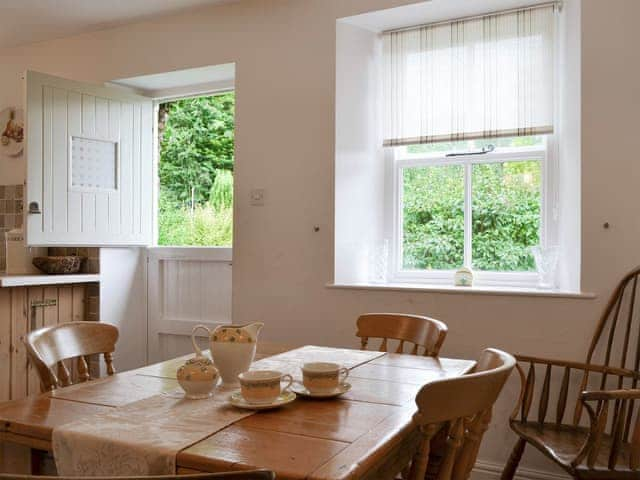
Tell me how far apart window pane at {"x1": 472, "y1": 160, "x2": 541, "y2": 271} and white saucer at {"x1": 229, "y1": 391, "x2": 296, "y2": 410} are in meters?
1.99

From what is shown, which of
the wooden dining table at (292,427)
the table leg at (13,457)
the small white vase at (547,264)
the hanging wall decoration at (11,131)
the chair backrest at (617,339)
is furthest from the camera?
the hanging wall decoration at (11,131)

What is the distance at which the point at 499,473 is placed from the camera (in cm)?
283

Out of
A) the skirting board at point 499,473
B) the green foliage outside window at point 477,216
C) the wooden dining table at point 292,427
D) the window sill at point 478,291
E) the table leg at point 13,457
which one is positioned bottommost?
the skirting board at point 499,473

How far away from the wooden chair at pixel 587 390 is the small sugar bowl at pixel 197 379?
1210mm

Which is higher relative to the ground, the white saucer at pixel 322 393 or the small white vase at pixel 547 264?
the small white vase at pixel 547 264

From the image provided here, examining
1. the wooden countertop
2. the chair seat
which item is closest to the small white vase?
the chair seat

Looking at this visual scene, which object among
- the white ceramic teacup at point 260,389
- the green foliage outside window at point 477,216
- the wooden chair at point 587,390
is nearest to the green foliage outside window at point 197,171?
the green foliage outside window at point 477,216

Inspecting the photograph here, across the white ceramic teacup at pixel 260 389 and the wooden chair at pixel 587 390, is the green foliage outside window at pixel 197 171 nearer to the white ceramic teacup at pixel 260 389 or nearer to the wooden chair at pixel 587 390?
the wooden chair at pixel 587 390

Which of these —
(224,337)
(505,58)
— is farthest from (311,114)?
(224,337)

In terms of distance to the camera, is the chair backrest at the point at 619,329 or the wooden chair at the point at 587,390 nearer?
the wooden chair at the point at 587,390

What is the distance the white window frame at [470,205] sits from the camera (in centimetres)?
314

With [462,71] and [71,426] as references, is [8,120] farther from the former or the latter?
[71,426]

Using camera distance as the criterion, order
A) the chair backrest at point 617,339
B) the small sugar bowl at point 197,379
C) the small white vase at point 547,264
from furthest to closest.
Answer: the small white vase at point 547,264 < the chair backrest at point 617,339 < the small sugar bowl at point 197,379

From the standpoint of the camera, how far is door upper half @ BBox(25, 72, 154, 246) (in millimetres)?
3496
